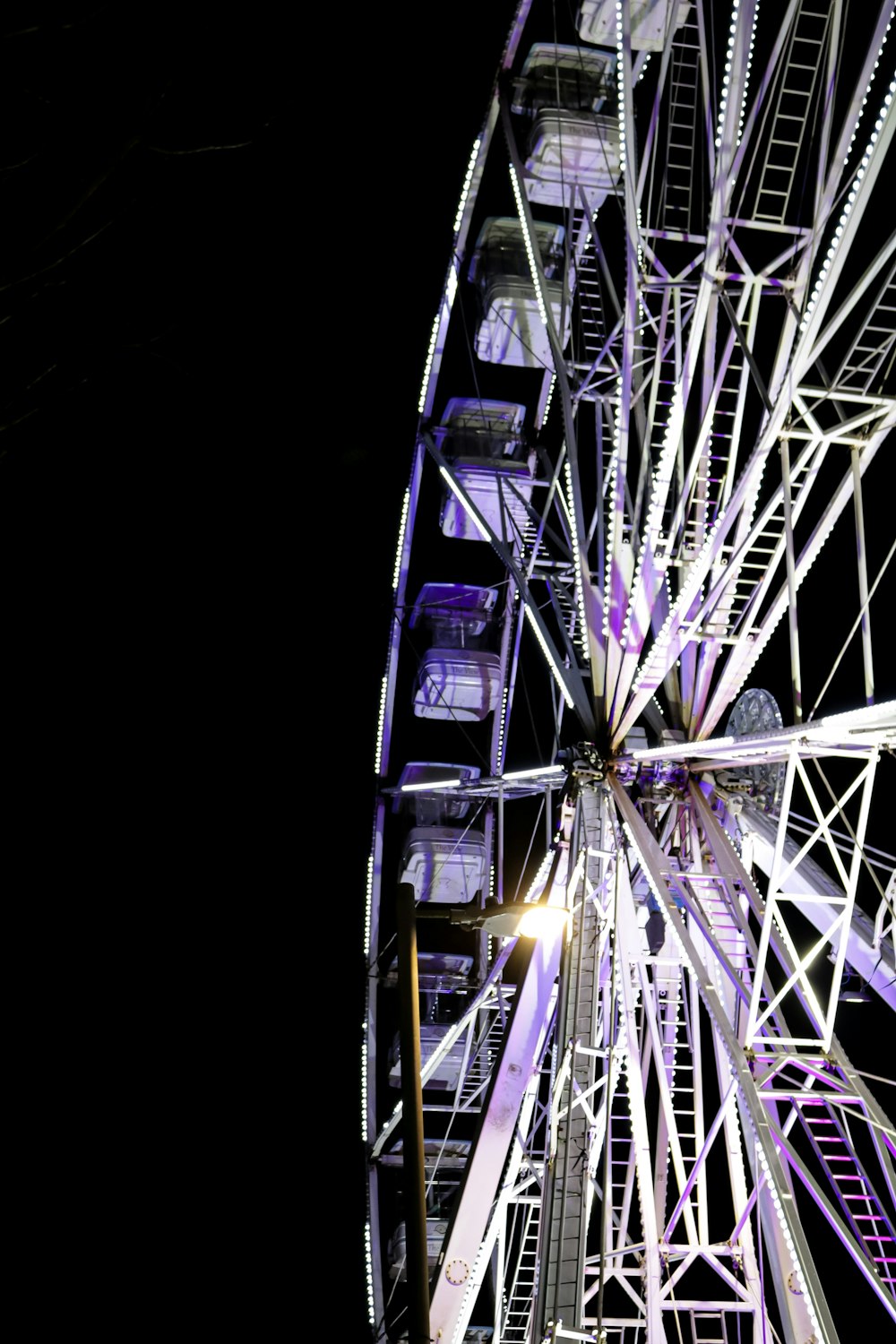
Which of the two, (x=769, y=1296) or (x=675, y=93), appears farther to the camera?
(x=769, y=1296)

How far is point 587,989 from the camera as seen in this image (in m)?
12.1

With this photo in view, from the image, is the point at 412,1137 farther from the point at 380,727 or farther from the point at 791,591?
the point at 380,727

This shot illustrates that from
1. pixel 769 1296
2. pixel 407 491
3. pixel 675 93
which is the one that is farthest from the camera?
pixel 769 1296

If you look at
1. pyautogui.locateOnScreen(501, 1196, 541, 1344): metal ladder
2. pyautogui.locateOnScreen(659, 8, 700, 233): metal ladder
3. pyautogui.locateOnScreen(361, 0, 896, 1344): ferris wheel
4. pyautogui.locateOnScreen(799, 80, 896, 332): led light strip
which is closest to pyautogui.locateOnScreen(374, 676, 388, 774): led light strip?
pyautogui.locateOnScreen(361, 0, 896, 1344): ferris wheel

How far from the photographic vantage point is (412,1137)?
7.02m

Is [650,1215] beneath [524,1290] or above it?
above

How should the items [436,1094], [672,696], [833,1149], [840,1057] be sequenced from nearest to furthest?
[840,1057] < [672,696] < [436,1094] < [833,1149]

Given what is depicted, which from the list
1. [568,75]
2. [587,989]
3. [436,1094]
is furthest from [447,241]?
[436,1094]

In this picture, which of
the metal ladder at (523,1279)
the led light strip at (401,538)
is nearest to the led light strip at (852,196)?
the led light strip at (401,538)

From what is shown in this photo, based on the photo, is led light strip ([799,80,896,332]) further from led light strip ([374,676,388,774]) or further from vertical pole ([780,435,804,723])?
led light strip ([374,676,388,774])

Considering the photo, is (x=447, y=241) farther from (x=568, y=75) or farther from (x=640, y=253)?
(x=640, y=253)

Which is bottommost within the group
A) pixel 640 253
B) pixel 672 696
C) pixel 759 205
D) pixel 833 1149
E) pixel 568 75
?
pixel 833 1149

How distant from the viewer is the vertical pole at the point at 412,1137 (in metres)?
6.59

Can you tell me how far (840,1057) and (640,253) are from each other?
6643 mm
